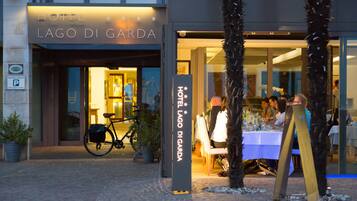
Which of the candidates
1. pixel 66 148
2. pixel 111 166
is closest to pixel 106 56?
pixel 66 148

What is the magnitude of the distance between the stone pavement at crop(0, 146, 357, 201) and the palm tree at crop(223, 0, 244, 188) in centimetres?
66

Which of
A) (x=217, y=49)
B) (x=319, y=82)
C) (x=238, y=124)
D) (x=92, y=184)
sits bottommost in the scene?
(x=92, y=184)

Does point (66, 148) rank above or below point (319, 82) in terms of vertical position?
below

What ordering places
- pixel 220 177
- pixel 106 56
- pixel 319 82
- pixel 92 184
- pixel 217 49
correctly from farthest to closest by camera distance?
pixel 106 56
pixel 217 49
pixel 220 177
pixel 92 184
pixel 319 82

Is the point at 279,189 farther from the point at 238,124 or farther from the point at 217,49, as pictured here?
the point at 217,49

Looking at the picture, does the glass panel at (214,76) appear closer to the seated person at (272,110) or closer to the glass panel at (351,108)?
the seated person at (272,110)

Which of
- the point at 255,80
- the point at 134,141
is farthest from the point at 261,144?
the point at 255,80

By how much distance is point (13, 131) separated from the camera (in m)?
12.0

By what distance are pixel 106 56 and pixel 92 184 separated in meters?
6.64

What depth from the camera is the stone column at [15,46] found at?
12.2 meters

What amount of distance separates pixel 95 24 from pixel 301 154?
645 centimetres

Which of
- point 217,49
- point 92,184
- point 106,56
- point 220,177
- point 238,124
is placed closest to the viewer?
point 238,124

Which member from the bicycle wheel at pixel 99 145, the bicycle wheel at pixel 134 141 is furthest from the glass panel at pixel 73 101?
the bicycle wheel at pixel 134 141

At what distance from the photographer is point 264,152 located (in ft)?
32.8
